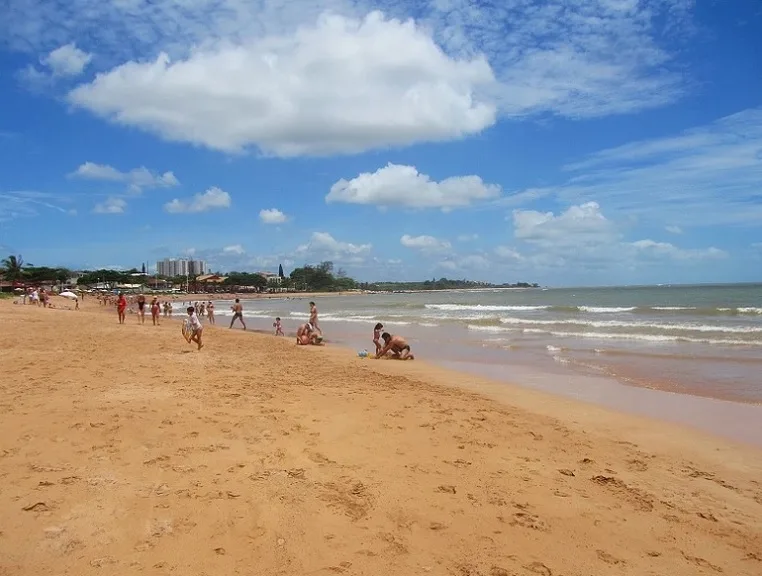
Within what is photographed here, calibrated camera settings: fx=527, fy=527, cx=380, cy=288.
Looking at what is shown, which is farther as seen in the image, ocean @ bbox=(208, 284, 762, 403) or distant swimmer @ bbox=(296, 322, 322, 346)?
distant swimmer @ bbox=(296, 322, 322, 346)

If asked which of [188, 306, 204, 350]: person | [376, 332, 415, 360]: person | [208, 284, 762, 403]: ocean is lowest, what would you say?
[208, 284, 762, 403]: ocean

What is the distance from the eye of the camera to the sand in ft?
11.9

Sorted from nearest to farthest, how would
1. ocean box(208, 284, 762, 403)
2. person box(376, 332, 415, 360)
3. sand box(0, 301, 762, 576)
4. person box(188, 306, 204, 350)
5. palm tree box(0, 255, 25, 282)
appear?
sand box(0, 301, 762, 576) < ocean box(208, 284, 762, 403) < person box(188, 306, 204, 350) < person box(376, 332, 415, 360) < palm tree box(0, 255, 25, 282)

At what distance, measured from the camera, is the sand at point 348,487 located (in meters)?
3.61

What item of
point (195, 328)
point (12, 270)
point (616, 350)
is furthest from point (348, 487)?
point (12, 270)

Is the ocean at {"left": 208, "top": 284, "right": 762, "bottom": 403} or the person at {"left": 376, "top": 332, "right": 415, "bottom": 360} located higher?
the person at {"left": 376, "top": 332, "right": 415, "bottom": 360}

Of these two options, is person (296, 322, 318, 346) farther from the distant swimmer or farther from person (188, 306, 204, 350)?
person (188, 306, 204, 350)

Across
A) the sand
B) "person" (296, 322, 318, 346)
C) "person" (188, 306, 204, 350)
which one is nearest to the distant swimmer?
"person" (296, 322, 318, 346)

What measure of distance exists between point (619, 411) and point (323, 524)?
6.69 metres

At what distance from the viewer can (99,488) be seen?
14.3 ft

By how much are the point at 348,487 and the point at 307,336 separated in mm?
15326

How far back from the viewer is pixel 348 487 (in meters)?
4.69

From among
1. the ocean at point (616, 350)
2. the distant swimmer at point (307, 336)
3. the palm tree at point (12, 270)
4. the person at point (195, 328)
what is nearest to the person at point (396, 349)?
the ocean at point (616, 350)

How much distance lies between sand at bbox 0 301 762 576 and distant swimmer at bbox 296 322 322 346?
10.9 m
